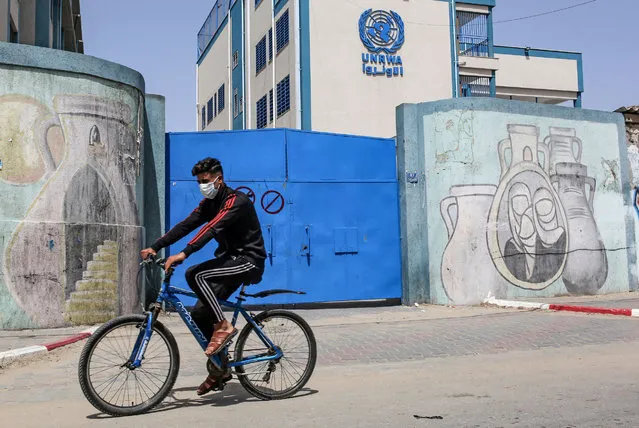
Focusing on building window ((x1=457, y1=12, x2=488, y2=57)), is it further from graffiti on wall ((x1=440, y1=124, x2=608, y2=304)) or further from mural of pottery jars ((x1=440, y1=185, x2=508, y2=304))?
mural of pottery jars ((x1=440, y1=185, x2=508, y2=304))

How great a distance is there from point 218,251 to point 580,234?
11224 millimetres

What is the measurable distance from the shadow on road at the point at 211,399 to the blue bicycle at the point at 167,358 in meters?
0.11

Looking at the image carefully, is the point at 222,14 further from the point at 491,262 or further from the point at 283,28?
the point at 491,262

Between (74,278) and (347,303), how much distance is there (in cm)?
565

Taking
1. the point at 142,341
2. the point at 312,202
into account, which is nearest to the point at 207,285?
the point at 142,341

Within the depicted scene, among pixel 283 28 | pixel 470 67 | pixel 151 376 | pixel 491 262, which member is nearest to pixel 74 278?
pixel 151 376

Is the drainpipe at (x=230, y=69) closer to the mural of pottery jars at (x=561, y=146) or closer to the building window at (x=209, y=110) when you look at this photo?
the building window at (x=209, y=110)

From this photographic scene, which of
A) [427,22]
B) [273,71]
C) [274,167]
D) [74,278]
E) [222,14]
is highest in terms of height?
[222,14]

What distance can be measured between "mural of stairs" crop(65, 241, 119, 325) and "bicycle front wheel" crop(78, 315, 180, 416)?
542 centimetres

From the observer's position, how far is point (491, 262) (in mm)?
13430

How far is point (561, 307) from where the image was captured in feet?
38.6

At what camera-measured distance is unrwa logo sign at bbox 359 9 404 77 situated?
27984mm

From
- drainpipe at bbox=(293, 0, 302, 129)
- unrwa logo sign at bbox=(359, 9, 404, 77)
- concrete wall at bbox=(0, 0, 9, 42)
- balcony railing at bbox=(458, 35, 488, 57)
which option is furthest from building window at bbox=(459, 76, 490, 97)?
concrete wall at bbox=(0, 0, 9, 42)

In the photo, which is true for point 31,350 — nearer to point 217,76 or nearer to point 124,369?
point 124,369
